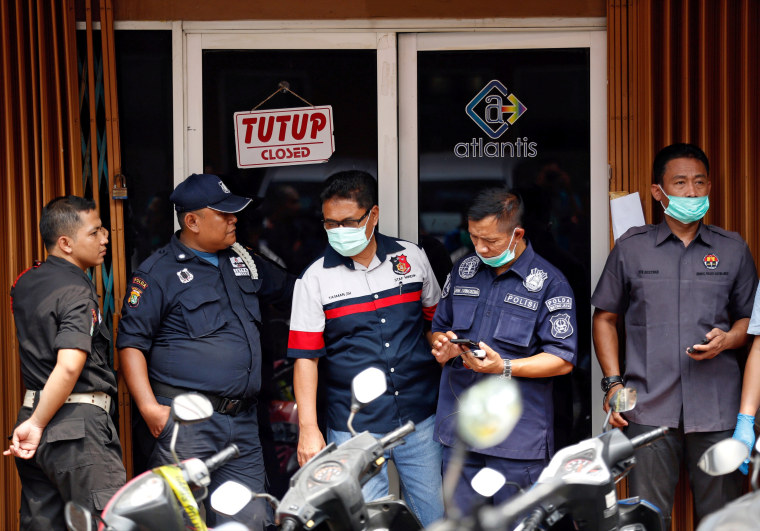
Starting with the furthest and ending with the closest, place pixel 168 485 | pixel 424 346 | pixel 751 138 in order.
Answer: pixel 751 138 → pixel 424 346 → pixel 168 485

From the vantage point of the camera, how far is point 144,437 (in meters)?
4.18

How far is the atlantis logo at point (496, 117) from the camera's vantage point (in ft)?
14.9

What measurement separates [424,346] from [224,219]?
3.59 feet

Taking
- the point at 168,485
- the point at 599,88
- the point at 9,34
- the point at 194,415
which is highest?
the point at 9,34

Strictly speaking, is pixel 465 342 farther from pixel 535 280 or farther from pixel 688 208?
pixel 688 208

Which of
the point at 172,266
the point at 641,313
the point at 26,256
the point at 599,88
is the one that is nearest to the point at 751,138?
the point at 599,88

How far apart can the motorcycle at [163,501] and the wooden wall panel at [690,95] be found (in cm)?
276

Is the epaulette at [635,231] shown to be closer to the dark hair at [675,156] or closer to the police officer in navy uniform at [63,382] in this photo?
the dark hair at [675,156]

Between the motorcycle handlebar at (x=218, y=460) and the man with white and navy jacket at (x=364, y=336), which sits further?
the man with white and navy jacket at (x=364, y=336)

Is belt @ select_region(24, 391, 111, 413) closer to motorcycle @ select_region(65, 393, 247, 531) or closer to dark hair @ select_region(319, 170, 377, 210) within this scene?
dark hair @ select_region(319, 170, 377, 210)

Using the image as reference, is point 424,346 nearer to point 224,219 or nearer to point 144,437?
point 224,219

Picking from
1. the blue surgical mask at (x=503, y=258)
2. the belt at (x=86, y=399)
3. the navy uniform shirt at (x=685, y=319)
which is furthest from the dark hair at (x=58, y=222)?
the navy uniform shirt at (x=685, y=319)

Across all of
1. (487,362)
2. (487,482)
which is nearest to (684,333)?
(487,362)

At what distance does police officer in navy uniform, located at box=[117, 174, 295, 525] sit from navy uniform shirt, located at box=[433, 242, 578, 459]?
925 millimetres
